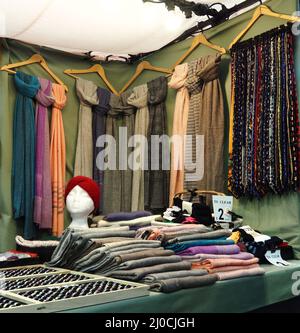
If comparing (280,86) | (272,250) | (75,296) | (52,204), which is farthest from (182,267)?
(52,204)

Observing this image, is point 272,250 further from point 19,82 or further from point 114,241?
point 19,82

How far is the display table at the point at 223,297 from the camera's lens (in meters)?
0.84

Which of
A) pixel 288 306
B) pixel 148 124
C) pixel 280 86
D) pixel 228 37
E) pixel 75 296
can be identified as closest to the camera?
pixel 75 296

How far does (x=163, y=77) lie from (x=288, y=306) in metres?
1.49

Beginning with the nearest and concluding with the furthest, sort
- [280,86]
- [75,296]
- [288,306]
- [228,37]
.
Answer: [75,296] < [288,306] < [280,86] < [228,37]

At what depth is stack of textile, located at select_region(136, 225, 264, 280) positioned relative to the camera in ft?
3.59

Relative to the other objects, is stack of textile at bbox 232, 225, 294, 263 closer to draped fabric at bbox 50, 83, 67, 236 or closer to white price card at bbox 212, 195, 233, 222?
white price card at bbox 212, 195, 233, 222

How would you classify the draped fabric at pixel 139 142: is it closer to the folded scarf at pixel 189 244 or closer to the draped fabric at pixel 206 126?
the draped fabric at pixel 206 126

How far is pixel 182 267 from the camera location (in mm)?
1021

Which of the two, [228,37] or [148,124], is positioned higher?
[228,37]

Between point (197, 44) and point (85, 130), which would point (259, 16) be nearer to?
point (197, 44)

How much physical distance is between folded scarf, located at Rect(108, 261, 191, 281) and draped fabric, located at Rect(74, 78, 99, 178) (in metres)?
1.50
